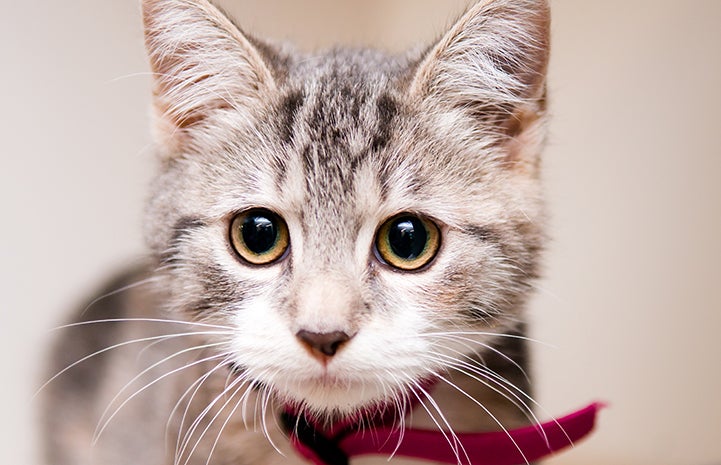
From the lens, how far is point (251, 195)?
809 millimetres

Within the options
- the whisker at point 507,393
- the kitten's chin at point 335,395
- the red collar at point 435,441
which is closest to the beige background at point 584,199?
the whisker at point 507,393

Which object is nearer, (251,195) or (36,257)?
(251,195)

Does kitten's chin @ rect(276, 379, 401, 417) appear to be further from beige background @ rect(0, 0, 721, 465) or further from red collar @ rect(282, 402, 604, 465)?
beige background @ rect(0, 0, 721, 465)

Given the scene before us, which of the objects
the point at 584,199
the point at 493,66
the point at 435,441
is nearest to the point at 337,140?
the point at 493,66

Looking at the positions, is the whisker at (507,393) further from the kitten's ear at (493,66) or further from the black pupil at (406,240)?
the kitten's ear at (493,66)

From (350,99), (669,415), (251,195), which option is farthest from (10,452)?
(669,415)

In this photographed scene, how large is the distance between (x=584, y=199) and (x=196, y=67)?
31.1 inches

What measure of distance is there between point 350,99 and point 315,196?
15 centimetres

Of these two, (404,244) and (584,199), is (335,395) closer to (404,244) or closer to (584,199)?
(404,244)

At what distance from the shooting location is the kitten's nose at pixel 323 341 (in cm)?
67

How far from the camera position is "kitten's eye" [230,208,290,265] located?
79cm

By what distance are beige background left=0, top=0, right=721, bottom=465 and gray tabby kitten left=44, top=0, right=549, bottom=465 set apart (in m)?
0.24

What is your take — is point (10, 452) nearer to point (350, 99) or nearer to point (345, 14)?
point (350, 99)

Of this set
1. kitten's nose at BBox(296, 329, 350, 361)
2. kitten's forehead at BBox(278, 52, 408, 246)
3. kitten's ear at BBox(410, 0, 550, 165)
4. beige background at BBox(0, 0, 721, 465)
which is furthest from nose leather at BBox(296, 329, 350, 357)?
beige background at BBox(0, 0, 721, 465)
